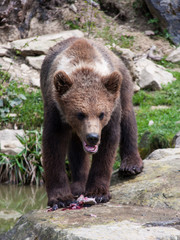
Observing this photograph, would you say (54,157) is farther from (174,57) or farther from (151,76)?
(174,57)

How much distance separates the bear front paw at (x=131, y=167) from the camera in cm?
491

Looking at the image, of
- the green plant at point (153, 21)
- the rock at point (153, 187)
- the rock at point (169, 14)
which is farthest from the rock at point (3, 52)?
the rock at point (153, 187)

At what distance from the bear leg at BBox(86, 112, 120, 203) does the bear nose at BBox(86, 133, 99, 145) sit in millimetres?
605

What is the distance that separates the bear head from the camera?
3850 millimetres

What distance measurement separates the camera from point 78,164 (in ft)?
17.6

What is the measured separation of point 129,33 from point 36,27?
3617 mm

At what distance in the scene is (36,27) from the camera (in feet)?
45.9

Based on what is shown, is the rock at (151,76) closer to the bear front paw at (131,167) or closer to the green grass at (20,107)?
the green grass at (20,107)

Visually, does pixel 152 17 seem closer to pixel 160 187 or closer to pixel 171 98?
pixel 171 98

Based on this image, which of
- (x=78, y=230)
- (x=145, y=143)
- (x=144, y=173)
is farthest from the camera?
(x=145, y=143)

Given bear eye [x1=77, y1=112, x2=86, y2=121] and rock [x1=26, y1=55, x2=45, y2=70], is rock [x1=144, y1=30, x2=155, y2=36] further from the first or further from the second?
bear eye [x1=77, y1=112, x2=86, y2=121]

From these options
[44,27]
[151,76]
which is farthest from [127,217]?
[44,27]

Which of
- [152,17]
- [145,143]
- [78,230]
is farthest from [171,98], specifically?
[78,230]

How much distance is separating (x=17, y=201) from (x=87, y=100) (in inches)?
183
